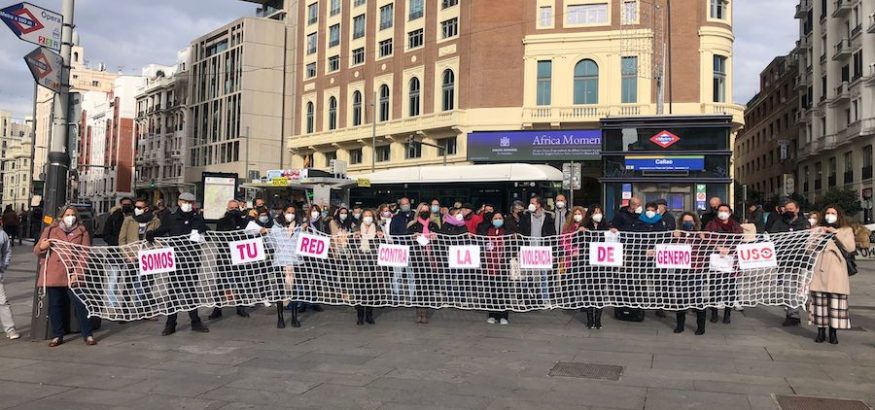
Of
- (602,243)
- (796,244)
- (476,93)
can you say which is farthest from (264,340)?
(476,93)

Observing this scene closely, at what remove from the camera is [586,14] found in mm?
35625

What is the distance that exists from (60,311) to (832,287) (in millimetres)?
9645

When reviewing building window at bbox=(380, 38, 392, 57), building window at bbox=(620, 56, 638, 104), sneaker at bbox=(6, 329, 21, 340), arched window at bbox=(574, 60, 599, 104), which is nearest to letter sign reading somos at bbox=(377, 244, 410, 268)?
sneaker at bbox=(6, 329, 21, 340)

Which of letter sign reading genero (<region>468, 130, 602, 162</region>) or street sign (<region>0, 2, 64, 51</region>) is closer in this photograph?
street sign (<region>0, 2, 64, 51</region>)

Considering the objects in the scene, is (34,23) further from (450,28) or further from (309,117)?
(309,117)

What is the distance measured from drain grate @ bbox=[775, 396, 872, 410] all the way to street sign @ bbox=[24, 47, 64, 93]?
910 cm

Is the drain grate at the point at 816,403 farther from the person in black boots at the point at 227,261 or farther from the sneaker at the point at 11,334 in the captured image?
the sneaker at the point at 11,334

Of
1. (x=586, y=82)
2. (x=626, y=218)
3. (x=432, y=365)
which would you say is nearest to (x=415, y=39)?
(x=586, y=82)

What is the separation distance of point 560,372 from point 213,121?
2540 inches

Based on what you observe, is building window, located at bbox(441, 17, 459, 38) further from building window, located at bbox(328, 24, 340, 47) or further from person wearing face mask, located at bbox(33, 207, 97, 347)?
person wearing face mask, located at bbox(33, 207, 97, 347)

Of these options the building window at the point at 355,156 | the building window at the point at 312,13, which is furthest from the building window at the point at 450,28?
the building window at the point at 312,13

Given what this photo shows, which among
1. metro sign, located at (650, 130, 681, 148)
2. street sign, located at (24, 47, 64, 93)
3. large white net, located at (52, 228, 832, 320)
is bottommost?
large white net, located at (52, 228, 832, 320)

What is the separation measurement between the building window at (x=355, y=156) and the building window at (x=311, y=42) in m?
10.4

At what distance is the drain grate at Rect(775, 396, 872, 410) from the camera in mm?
5316
